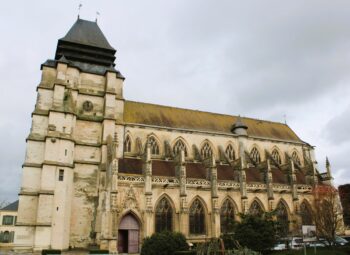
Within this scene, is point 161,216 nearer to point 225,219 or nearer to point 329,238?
point 225,219

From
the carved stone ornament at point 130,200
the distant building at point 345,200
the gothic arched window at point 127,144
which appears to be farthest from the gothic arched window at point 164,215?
the distant building at point 345,200

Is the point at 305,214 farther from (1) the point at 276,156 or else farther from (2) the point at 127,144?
(2) the point at 127,144

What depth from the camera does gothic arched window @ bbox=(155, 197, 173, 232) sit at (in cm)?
2939

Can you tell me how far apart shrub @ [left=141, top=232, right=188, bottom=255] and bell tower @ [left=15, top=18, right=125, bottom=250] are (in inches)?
408

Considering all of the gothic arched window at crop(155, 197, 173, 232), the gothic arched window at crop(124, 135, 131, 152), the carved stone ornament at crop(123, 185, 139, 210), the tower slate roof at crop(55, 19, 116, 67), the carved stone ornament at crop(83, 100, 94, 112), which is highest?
the tower slate roof at crop(55, 19, 116, 67)

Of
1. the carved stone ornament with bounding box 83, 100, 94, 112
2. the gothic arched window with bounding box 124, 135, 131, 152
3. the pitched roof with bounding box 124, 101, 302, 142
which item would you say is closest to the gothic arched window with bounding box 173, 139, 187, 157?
the pitched roof with bounding box 124, 101, 302, 142

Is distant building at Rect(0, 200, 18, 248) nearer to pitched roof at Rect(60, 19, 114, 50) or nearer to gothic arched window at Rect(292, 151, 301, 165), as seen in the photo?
pitched roof at Rect(60, 19, 114, 50)

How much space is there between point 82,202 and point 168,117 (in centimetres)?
1396

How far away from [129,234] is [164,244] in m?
9.06

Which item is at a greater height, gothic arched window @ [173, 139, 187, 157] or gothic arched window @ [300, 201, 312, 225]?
gothic arched window @ [173, 139, 187, 157]

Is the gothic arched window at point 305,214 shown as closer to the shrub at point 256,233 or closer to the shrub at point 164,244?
the shrub at point 256,233

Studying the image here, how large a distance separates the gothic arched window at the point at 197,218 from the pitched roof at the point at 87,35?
1927 centimetres

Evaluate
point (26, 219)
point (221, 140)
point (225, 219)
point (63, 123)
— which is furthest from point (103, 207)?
point (221, 140)

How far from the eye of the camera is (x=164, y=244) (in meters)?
20.2
